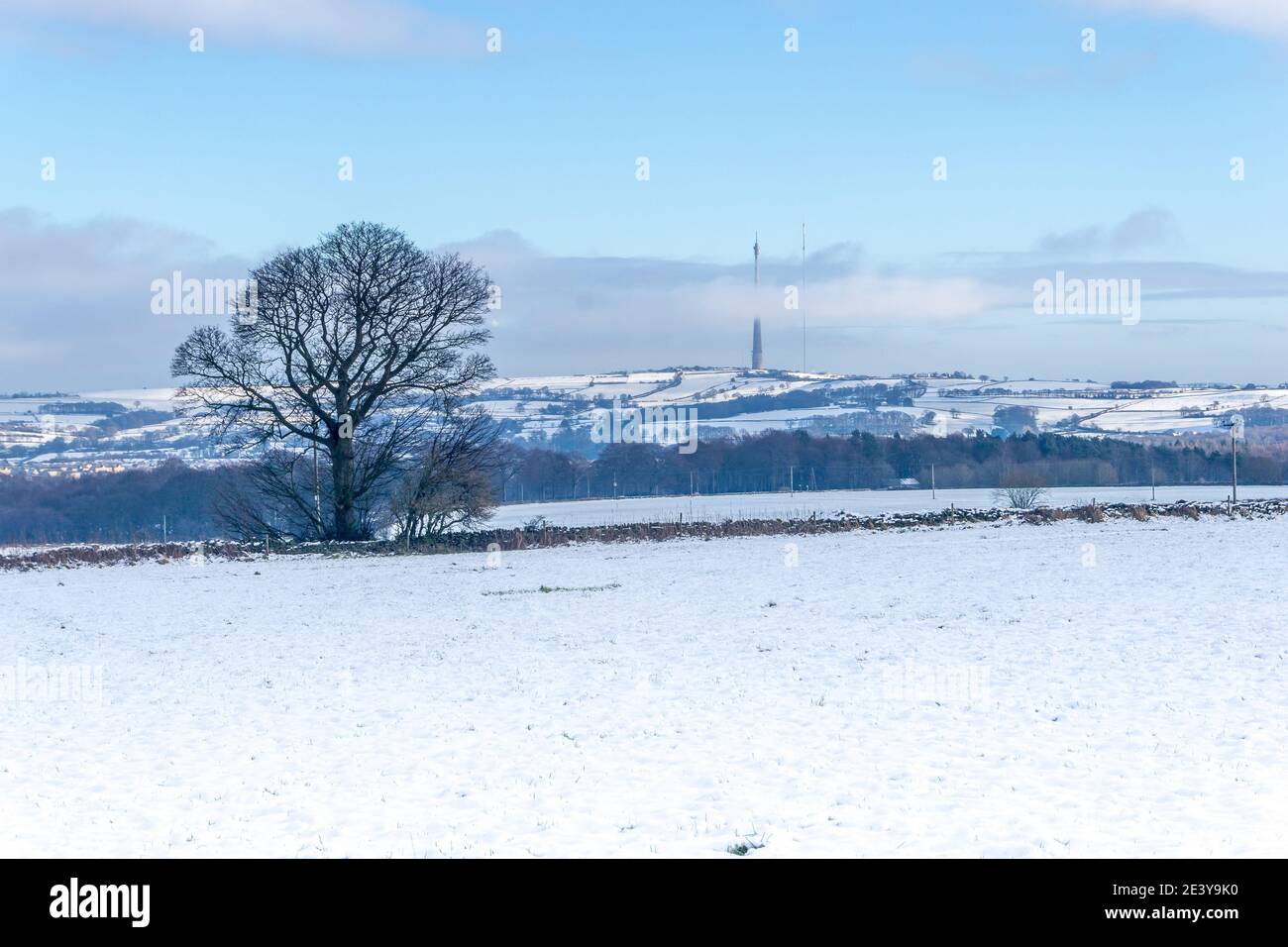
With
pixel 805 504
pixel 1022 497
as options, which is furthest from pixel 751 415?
pixel 1022 497

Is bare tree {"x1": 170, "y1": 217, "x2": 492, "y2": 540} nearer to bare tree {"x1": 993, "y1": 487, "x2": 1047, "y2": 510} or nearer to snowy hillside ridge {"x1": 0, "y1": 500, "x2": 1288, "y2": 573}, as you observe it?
snowy hillside ridge {"x1": 0, "y1": 500, "x2": 1288, "y2": 573}

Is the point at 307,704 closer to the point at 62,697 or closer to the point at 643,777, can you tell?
the point at 62,697

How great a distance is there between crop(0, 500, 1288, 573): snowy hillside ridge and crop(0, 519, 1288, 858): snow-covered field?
1405 cm

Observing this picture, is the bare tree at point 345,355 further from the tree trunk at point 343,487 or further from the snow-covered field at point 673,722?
the snow-covered field at point 673,722

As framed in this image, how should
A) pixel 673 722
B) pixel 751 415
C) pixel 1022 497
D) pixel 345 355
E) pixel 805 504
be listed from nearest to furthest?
pixel 673 722
pixel 345 355
pixel 1022 497
pixel 805 504
pixel 751 415

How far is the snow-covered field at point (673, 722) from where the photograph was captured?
916 cm

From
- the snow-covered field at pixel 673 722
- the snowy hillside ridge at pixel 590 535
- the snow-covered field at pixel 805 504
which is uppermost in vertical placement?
the snow-covered field at pixel 673 722

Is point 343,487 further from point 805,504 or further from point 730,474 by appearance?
point 730,474

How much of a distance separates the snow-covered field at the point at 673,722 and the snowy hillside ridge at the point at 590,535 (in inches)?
553

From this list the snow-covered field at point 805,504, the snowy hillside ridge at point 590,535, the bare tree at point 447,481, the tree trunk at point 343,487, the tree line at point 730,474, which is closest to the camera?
the snowy hillside ridge at point 590,535

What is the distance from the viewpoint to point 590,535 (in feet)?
146

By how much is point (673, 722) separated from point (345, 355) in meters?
32.2

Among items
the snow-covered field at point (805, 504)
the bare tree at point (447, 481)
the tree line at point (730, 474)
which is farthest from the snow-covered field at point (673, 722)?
the tree line at point (730, 474)

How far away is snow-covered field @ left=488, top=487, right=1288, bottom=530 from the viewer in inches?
2420
